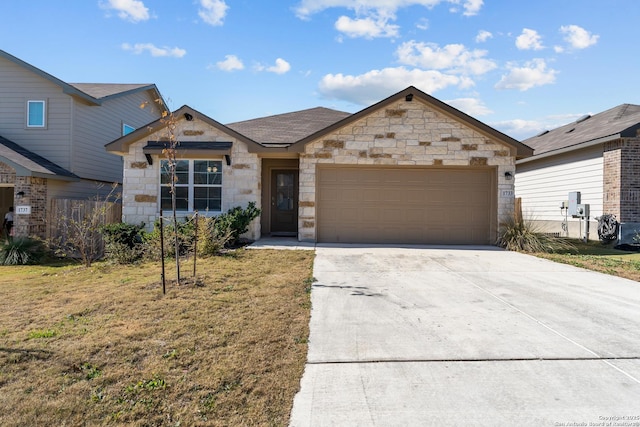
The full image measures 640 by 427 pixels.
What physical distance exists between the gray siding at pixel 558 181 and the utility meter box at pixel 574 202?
339 mm

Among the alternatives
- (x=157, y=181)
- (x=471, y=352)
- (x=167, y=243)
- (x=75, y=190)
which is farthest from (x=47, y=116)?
(x=471, y=352)

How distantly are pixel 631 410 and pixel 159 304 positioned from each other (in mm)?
5124

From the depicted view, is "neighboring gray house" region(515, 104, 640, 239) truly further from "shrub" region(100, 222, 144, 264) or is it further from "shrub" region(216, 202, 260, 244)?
"shrub" region(100, 222, 144, 264)

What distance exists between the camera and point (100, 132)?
51.4 feet

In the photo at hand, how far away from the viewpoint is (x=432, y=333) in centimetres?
451

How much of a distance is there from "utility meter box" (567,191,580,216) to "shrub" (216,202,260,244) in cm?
1128

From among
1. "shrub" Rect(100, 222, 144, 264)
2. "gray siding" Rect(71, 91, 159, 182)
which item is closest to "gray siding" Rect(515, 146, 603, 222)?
"shrub" Rect(100, 222, 144, 264)

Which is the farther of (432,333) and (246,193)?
(246,193)

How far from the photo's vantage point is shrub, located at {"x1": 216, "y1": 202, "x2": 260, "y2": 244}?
1067 centimetres

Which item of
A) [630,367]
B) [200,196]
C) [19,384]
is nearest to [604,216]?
[630,367]

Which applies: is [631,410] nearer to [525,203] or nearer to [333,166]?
[333,166]

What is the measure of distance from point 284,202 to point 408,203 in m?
4.39

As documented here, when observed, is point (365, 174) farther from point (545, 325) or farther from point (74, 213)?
point (74, 213)

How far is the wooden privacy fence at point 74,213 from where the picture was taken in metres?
11.6
